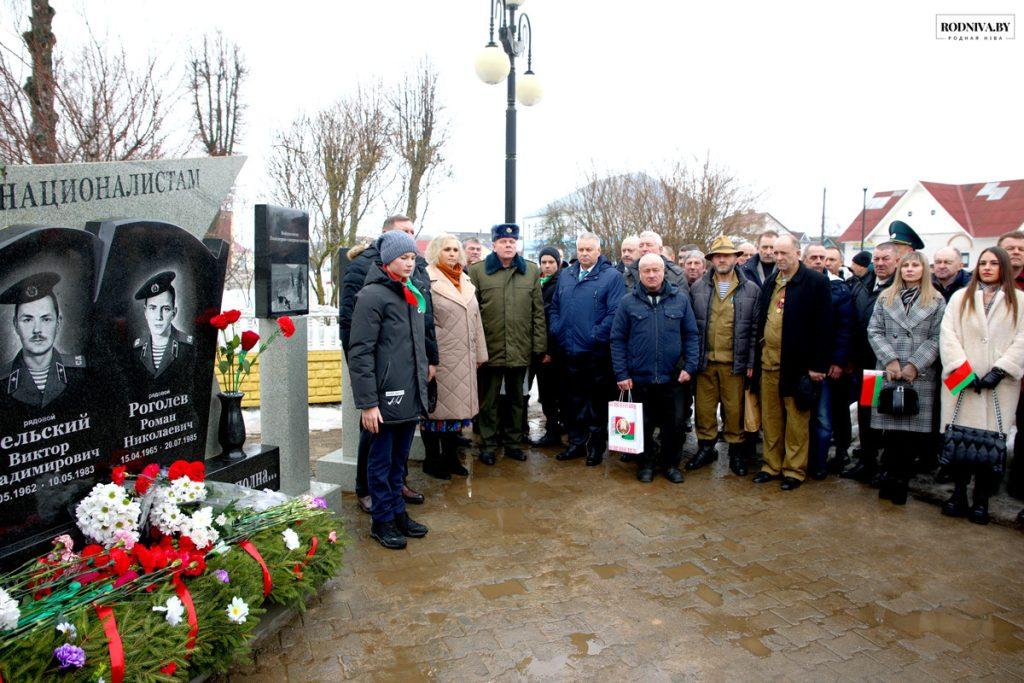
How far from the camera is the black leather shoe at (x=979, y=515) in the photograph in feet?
14.8

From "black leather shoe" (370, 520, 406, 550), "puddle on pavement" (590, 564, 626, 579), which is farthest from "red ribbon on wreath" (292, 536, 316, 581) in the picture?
"puddle on pavement" (590, 564, 626, 579)

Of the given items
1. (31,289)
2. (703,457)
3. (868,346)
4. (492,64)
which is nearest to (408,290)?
(31,289)

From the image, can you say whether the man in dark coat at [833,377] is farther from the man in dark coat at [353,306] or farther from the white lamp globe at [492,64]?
the white lamp globe at [492,64]

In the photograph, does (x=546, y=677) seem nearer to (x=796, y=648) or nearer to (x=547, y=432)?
(x=796, y=648)

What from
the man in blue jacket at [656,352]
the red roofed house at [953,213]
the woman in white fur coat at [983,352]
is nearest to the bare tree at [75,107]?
the man in blue jacket at [656,352]

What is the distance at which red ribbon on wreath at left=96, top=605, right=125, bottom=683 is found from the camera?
7.26 ft

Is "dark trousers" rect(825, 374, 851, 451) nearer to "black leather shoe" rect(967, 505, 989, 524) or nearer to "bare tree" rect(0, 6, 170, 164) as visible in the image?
"black leather shoe" rect(967, 505, 989, 524)

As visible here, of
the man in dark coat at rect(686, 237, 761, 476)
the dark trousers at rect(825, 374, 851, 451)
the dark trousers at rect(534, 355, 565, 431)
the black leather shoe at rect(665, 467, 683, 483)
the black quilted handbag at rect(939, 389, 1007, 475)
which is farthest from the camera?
the dark trousers at rect(534, 355, 565, 431)

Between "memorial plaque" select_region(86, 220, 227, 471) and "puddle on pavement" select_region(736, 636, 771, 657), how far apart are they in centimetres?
309

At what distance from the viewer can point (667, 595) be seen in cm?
350

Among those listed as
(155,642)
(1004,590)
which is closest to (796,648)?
(1004,590)

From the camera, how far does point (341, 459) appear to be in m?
5.26

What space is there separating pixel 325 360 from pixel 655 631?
6460mm

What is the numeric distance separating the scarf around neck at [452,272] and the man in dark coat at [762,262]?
2.50m
